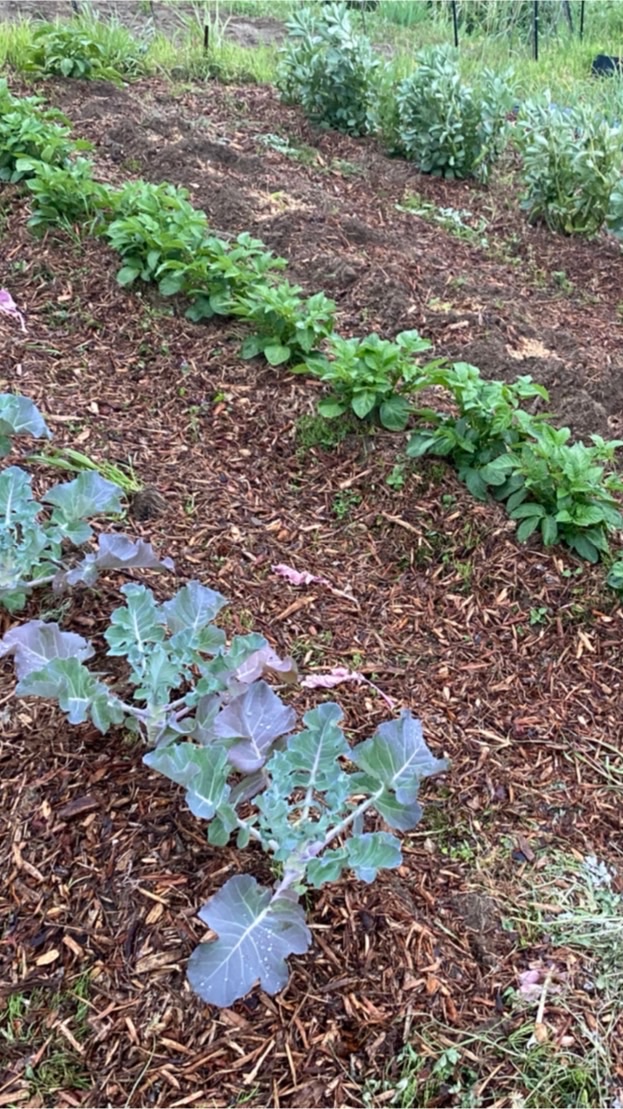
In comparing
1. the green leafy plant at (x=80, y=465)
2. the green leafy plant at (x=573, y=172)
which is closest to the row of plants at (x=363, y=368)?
the green leafy plant at (x=80, y=465)

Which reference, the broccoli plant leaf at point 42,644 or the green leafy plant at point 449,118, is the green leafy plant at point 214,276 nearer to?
the broccoli plant leaf at point 42,644

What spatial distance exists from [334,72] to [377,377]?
3.45 m

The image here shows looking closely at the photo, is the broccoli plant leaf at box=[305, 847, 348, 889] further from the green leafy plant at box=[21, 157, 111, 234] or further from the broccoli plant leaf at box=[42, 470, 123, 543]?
the green leafy plant at box=[21, 157, 111, 234]

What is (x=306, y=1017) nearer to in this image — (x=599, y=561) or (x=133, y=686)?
(x=133, y=686)

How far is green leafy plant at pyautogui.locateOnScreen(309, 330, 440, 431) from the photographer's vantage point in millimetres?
2711

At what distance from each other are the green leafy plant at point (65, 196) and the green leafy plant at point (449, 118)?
213 cm

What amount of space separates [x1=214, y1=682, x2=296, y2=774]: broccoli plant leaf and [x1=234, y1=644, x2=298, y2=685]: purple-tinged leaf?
148mm

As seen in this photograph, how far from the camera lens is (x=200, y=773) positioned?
58.2 inches

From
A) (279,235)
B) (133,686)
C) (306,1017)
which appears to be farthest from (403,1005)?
(279,235)

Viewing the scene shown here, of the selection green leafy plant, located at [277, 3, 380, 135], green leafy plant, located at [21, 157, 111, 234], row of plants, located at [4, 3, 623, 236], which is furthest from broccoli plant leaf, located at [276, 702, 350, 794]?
green leafy plant, located at [277, 3, 380, 135]

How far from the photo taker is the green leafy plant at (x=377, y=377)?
2.71 m

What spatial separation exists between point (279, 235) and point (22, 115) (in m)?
1.39

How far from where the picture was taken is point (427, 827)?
184cm

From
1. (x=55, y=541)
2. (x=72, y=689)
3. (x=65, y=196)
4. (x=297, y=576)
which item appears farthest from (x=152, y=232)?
(x=72, y=689)
